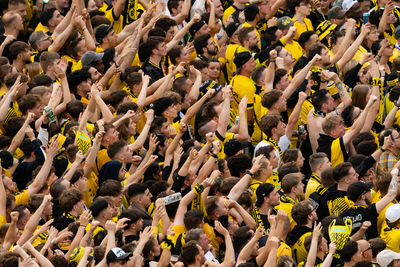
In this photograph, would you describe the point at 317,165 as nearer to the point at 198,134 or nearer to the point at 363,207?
the point at 363,207

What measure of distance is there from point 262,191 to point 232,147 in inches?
63.1

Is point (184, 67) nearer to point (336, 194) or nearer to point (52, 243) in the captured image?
point (336, 194)

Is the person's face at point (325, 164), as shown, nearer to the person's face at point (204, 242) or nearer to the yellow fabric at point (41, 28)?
the person's face at point (204, 242)

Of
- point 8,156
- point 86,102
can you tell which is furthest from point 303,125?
point 8,156

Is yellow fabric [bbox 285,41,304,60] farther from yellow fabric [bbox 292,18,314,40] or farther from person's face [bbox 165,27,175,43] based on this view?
person's face [bbox 165,27,175,43]

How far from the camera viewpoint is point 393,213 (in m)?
13.9

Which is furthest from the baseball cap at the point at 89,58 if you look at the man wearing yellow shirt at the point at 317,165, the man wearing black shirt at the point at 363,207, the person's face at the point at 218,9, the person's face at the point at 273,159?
the man wearing black shirt at the point at 363,207

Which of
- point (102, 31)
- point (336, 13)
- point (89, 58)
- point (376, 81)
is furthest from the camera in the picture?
point (336, 13)

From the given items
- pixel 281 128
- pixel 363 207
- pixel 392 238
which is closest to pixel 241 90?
pixel 281 128

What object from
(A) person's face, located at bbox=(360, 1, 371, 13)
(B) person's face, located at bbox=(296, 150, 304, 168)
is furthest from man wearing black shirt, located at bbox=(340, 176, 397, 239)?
(A) person's face, located at bbox=(360, 1, 371, 13)

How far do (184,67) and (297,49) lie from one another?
190 centimetres

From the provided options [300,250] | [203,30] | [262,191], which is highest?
[262,191]

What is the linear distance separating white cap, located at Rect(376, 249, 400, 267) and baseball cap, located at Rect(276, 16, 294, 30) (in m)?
7.32

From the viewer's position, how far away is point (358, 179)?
1517cm
